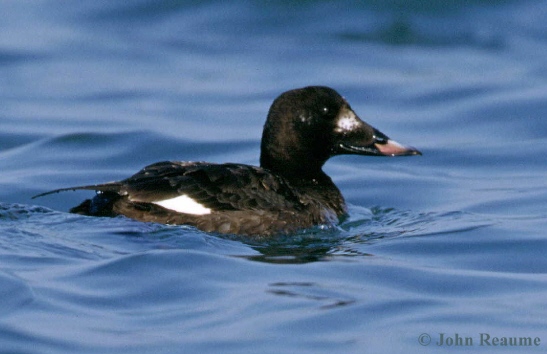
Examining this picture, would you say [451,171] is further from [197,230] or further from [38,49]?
[38,49]

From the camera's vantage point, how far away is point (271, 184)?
688 centimetres

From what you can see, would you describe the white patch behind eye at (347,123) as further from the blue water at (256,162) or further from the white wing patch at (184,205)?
the white wing patch at (184,205)

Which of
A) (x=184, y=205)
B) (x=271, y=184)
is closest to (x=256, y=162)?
(x=271, y=184)

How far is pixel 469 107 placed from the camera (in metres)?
11.0

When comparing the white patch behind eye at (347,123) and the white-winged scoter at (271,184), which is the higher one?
the white patch behind eye at (347,123)

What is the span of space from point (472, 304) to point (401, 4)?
8193 mm

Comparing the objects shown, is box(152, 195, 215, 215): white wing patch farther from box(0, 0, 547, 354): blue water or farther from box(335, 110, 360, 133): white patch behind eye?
box(335, 110, 360, 133): white patch behind eye

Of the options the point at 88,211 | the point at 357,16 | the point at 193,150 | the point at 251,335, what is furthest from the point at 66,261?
the point at 357,16

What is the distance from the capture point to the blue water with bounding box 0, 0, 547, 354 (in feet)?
17.8

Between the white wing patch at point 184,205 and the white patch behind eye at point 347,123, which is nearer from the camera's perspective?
the white wing patch at point 184,205

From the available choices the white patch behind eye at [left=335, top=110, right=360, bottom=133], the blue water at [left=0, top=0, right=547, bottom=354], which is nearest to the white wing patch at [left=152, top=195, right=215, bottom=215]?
the blue water at [left=0, top=0, right=547, bottom=354]

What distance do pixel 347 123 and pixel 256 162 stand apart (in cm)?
214

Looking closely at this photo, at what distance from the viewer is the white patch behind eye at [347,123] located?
7527mm

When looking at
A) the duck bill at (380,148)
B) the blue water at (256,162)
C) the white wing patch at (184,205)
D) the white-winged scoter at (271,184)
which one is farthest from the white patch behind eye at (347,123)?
the white wing patch at (184,205)
